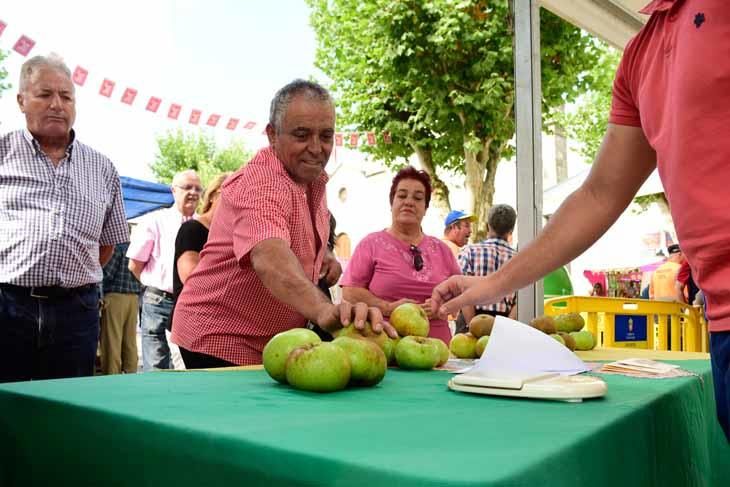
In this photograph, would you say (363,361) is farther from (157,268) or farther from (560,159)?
(560,159)

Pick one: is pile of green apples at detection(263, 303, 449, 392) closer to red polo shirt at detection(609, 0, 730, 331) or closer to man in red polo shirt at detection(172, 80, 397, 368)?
man in red polo shirt at detection(172, 80, 397, 368)

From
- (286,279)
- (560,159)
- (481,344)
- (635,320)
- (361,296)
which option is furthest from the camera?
(560,159)

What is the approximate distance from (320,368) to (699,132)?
0.79 m

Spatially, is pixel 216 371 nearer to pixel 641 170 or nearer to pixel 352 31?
pixel 641 170

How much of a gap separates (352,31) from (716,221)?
1296 cm

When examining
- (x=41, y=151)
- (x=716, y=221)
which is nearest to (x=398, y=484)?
(x=716, y=221)

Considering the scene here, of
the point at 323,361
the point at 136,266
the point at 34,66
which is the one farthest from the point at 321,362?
the point at 136,266

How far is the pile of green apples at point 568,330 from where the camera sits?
2445 millimetres

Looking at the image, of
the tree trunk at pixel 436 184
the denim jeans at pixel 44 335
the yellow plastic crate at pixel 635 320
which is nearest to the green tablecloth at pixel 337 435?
the denim jeans at pixel 44 335

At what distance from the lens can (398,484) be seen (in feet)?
2.30

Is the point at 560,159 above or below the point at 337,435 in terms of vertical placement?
above

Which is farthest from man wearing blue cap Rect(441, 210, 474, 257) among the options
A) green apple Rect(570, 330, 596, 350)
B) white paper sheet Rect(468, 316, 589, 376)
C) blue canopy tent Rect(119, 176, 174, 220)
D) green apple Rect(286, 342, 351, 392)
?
green apple Rect(286, 342, 351, 392)

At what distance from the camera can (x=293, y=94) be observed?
2.20 meters

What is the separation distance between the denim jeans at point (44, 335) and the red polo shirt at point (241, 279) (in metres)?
0.81
